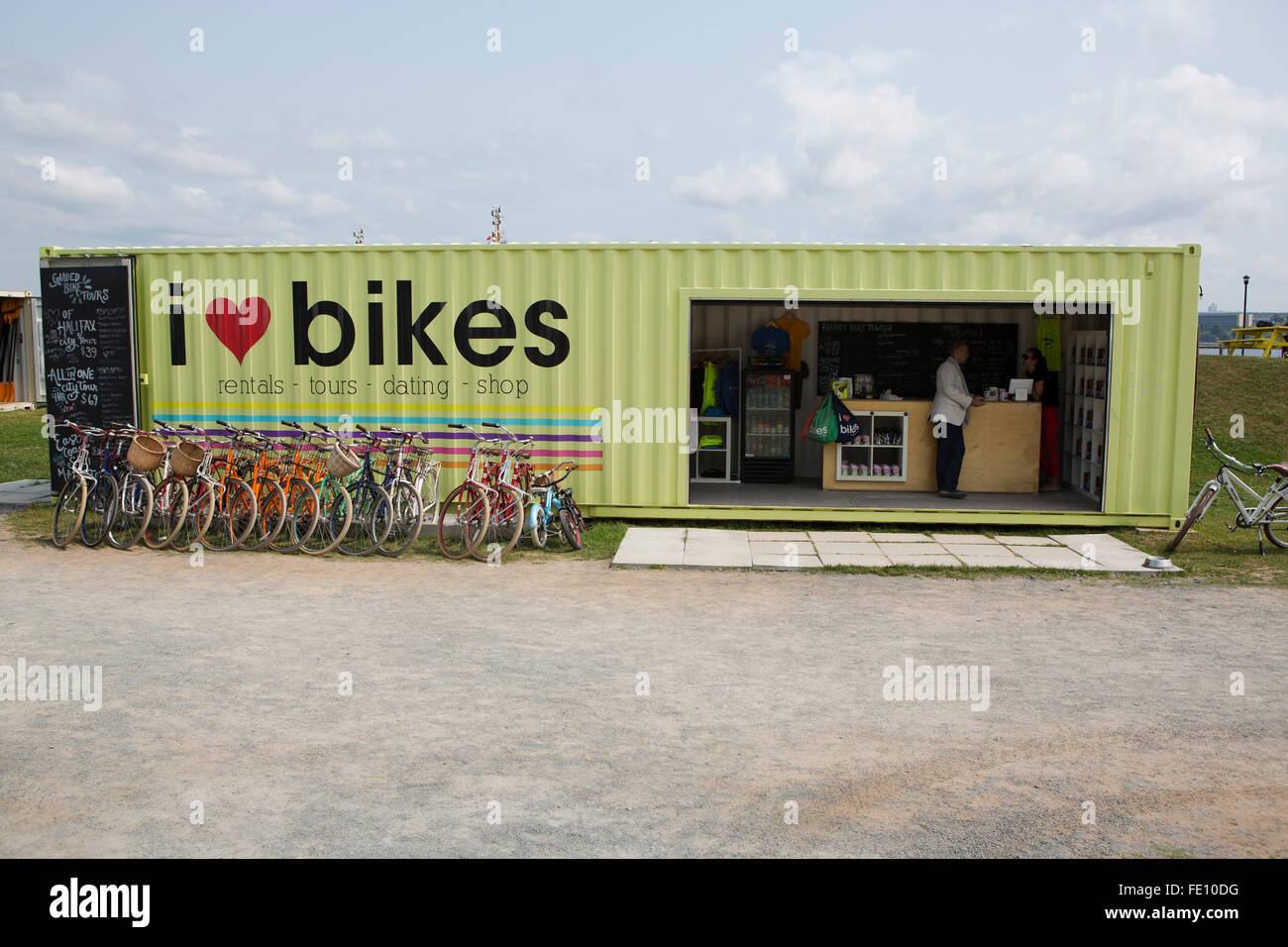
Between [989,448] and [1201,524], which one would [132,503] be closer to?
[989,448]

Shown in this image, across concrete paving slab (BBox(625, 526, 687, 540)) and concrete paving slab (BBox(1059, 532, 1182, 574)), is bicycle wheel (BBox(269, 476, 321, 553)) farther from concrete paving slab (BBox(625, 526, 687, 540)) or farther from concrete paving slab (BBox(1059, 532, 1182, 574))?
concrete paving slab (BBox(1059, 532, 1182, 574))

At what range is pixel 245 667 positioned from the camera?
6250 mm

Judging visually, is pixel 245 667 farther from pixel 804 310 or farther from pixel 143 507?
pixel 804 310

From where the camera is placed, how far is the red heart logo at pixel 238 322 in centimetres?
1131

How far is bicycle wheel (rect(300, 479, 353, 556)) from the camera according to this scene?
32.1 feet

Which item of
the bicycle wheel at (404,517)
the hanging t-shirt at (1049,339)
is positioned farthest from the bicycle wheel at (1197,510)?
the bicycle wheel at (404,517)

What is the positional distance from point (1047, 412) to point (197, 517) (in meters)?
9.33

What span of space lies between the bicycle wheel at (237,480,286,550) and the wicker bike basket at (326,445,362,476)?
1.58 feet

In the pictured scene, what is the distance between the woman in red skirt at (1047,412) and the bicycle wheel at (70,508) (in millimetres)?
10015

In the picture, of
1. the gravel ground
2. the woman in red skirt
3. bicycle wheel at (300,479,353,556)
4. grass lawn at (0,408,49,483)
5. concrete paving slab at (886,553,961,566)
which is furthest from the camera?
grass lawn at (0,408,49,483)

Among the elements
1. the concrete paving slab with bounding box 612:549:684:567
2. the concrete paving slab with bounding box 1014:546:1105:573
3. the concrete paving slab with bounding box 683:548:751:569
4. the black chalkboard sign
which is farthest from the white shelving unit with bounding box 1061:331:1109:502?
the black chalkboard sign

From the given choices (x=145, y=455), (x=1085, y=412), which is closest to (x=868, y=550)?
(x=1085, y=412)

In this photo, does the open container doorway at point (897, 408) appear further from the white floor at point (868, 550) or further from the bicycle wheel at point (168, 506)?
the bicycle wheel at point (168, 506)

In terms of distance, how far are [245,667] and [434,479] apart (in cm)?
461
